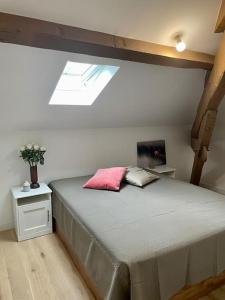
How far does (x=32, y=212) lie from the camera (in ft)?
8.35

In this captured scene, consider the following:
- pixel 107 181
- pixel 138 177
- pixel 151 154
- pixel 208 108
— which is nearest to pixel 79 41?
pixel 107 181

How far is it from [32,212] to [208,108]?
2.60 metres

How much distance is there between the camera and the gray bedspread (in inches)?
54.1

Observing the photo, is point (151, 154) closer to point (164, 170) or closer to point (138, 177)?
point (164, 170)

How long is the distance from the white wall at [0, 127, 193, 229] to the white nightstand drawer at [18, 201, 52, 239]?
41 cm

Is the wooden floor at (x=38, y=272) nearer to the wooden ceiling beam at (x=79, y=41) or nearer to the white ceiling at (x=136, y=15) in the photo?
the wooden ceiling beam at (x=79, y=41)

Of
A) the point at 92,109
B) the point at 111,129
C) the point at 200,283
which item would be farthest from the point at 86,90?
the point at 200,283

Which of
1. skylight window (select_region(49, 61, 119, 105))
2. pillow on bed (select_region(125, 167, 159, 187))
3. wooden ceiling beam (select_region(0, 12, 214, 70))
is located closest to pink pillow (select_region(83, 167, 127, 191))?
pillow on bed (select_region(125, 167, 159, 187))

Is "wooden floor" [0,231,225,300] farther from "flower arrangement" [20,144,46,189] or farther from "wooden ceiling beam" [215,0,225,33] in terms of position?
"wooden ceiling beam" [215,0,225,33]

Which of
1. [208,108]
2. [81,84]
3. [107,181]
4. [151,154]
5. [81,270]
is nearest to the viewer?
[81,270]

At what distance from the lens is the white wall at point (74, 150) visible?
109 inches

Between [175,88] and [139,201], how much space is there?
180 cm

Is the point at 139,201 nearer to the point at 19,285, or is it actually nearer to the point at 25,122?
the point at 19,285

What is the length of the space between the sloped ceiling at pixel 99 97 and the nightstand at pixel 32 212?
824mm
